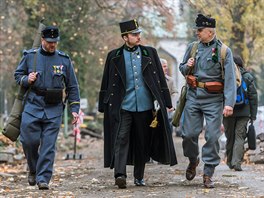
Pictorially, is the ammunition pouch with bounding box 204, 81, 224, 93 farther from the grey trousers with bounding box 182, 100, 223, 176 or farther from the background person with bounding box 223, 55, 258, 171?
the background person with bounding box 223, 55, 258, 171

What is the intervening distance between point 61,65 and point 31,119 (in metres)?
0.80

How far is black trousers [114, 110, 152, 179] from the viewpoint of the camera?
11.0m

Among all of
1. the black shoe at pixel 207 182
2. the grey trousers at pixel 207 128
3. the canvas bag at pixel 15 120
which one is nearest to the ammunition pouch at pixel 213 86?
the grey trousers at pixel 207 128

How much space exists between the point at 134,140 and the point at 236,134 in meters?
4.01

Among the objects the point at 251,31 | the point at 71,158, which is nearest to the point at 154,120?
the point at 71,158

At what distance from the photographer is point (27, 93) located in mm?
11102

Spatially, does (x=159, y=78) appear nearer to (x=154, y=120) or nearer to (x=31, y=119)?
(x=154, y=120)

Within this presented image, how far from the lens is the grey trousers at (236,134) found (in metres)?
14.8

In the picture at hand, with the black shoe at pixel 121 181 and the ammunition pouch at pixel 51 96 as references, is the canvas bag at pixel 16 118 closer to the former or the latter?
the ammunition pouch at pixel 51 96

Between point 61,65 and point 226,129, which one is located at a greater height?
point 61,65

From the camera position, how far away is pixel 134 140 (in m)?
11.3

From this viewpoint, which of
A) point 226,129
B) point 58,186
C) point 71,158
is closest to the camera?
point 58,186

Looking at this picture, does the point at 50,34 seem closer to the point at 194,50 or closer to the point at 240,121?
the point at 194,50

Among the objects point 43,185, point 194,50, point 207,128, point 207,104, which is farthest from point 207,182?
point 43,185
